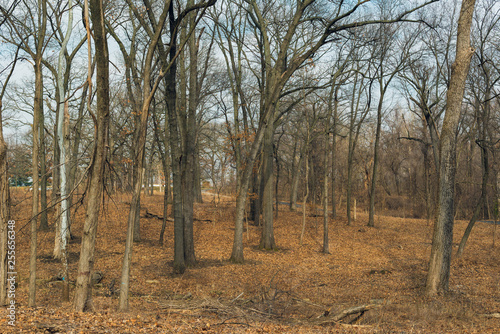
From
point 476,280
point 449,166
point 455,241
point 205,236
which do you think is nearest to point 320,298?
point 449,166

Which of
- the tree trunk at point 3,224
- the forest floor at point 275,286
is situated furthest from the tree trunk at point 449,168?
the tree trunk at point 3,224

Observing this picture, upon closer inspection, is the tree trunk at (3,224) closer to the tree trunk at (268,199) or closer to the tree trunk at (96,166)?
the tree trunk at (96,166)

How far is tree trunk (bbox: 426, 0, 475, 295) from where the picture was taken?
715cm

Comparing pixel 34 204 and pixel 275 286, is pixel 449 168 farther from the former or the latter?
pixel 34 204

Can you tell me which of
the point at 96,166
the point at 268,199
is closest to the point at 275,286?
the point at 268,199

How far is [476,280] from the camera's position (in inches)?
369

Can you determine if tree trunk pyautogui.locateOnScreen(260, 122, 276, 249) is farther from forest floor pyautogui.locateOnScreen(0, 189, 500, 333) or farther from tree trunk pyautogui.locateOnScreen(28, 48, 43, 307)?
tree trunk pyautogui.locateOnScreen(28, 48, 43, 307)

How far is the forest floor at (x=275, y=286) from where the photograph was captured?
15.3 feet

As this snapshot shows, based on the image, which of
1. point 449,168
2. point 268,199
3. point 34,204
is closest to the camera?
point 34,204

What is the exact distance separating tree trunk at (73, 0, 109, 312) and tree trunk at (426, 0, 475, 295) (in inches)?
254

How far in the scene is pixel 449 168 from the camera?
23.7 ft

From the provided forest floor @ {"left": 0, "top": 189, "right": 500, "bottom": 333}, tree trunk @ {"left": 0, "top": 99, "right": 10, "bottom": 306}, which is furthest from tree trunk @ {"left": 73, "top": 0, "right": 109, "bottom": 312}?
tree trunk @ {"left": 0, "top": 99, "right": 10, "bottom": 306}

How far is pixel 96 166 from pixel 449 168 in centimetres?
665

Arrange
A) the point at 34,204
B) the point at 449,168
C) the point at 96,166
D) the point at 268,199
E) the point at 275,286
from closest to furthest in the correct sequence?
the point at 96,166 → the point at 34,204 → the point at 449,168 → the point at 275,286 → the point at 268,199
